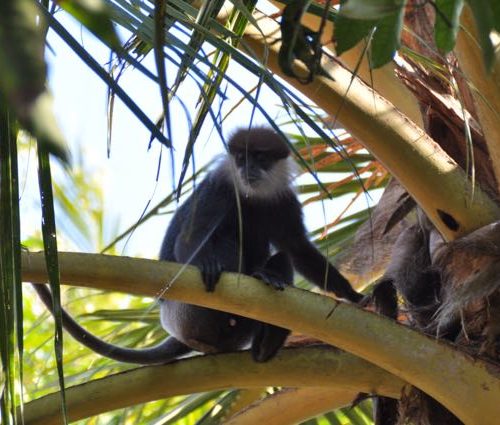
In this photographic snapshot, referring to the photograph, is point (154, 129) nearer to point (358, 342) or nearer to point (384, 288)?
point (358, 342)

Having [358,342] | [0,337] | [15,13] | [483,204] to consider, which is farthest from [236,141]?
[15,13]

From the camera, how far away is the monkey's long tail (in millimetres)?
3543

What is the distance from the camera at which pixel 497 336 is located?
2877mm

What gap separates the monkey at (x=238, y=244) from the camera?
3977 millimetres

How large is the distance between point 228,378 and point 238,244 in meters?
1.19

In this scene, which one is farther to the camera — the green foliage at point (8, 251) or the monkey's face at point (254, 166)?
the monkey's face at point (254, 166)

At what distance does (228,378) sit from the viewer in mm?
3137

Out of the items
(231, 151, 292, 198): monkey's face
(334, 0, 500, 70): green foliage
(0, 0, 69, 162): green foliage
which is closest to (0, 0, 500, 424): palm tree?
(334, 0, 500, 70): green foliage

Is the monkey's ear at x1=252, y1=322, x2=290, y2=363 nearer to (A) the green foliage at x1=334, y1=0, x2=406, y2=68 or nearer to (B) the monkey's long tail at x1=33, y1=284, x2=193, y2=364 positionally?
(B) the monkey's long tail at x1=33, y1=284, x2=193, y2=364

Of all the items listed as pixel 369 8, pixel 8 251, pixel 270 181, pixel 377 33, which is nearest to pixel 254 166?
pixel 270 181

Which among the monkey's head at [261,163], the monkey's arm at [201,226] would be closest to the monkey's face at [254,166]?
the monkey's head at [261,163]

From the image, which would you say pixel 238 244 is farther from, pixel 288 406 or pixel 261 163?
pixel 288 406

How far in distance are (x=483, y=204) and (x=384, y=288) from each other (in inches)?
21.4

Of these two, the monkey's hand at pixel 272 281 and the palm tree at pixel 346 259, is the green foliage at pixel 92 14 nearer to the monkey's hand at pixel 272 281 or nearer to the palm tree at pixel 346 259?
the palm tree at pixel 346 259
